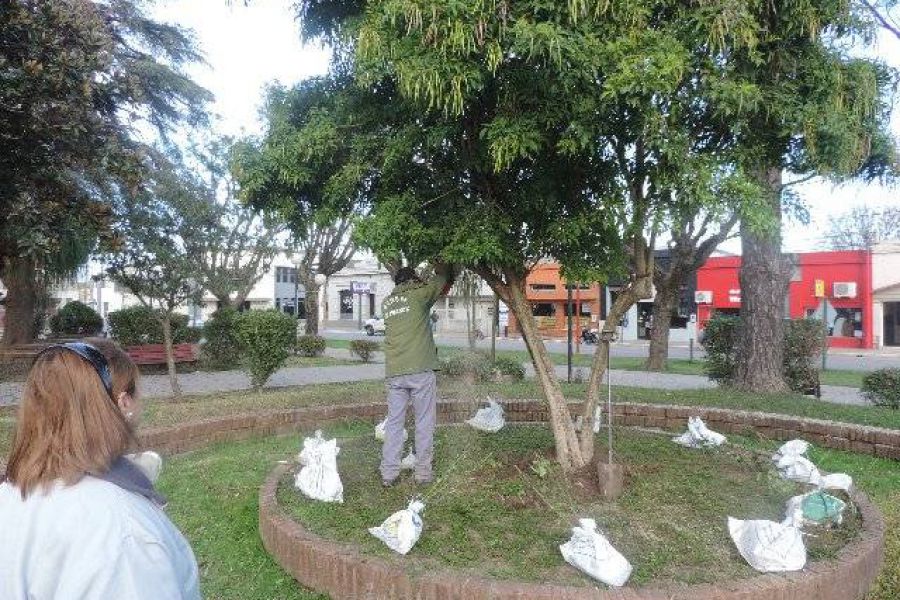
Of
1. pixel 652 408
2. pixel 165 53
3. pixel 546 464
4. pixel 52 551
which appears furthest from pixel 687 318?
pixel 52 551

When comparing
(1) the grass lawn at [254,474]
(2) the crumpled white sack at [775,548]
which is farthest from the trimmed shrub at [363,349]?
(2) the crumpled white sack at [775,548]

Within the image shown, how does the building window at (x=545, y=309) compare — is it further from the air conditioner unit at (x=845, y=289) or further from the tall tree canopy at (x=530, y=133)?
the tall tree canopy at (x=530, y=133)

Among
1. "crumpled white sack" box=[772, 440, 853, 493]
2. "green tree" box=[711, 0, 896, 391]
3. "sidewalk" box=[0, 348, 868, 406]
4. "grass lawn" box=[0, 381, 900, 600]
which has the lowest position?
"sidewalk" box=[0, 348, 868, 406]

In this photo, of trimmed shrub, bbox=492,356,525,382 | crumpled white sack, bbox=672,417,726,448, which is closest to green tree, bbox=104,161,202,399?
trimmed shrub, bbox=492,356,525,382

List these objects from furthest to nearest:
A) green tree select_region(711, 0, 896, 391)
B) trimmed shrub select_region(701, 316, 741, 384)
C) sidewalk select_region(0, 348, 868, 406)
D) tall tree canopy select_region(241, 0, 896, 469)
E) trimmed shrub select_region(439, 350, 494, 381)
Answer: sidewalk select_region(0, 348, 868, 406), trimmed shrub select_region(439, 350, 494, 381), trimmed shrub select_region(701, 316, 741, 384), green tree select_region(711, 0, 896, 391), tall tree canopy select_region(241, 0, 896, 469)

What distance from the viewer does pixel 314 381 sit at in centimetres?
1516

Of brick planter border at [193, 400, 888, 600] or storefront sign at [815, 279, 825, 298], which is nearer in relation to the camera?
brick planter border at [193, 400, 888, 600]

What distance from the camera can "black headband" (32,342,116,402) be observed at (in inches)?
58.2

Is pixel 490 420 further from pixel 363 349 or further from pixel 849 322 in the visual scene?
pixel 849 322

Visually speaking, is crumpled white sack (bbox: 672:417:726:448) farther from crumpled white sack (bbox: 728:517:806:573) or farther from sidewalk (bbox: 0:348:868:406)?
sidewalk (bbox: 0:348:868:406)

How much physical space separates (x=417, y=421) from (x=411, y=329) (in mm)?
650

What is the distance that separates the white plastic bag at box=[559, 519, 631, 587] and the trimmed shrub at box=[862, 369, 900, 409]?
856 cm

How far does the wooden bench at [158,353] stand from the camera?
1744cm

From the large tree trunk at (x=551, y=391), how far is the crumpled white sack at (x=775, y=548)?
170cm
